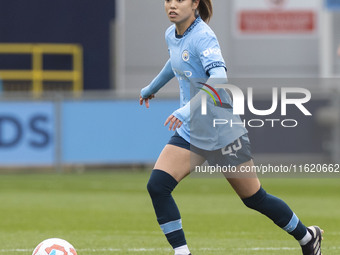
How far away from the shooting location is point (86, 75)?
82.2ft

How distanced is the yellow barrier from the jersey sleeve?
16.9 m

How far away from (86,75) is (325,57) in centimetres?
602

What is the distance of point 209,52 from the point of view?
734 centimetres

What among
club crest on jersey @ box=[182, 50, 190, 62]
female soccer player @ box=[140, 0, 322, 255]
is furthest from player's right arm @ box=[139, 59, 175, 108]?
club crest on jersey @ box=[182, 50, 190, 62]

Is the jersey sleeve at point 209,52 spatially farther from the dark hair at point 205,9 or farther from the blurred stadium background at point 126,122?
the blurred stadium background at point 126,122

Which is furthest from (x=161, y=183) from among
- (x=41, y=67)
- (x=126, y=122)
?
(x=41, y=67)

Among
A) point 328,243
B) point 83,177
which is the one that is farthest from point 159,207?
point 83,177

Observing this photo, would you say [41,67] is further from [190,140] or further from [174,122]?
[174,122]

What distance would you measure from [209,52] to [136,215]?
561cm

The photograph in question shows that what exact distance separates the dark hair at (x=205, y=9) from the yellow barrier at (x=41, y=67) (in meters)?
16.5

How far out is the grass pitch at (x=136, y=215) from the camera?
9.54 meters

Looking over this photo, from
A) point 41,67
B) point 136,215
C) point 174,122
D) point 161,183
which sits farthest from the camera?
point 41,67

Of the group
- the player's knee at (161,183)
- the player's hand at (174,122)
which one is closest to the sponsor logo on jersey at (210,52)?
the player's hand at (174,122)

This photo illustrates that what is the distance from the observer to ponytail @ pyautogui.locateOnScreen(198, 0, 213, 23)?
7.78 m
